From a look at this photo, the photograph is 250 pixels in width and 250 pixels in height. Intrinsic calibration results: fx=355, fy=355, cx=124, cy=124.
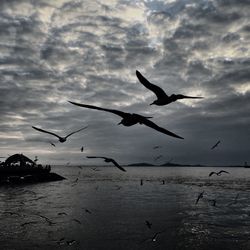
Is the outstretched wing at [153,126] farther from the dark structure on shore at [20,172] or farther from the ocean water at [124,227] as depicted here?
the dark structure on shore at [20,172]

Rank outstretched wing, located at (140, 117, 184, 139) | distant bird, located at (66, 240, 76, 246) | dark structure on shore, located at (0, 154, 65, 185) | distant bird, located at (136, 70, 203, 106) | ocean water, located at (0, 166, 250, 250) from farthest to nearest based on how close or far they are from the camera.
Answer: dark structure on shore, located at (0, 154, 65, 185)
ocean water, located at (0, 166, 250, 250)
distant bird, located at (66, 240, 76, 246)
distant bird, located at (136, 70, 203, 106)
outstretched wing, located at (140, 117, 184, 139)

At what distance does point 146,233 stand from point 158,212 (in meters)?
13.4

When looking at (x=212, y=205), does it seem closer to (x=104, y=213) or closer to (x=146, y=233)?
(x=104, y=213)

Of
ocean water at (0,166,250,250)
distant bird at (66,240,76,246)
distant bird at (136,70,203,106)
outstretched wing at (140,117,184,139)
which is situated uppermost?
distant bird at (136,70,203,106)

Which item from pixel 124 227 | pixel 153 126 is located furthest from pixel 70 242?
pixel 153 126

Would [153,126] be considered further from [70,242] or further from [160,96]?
[70,242]

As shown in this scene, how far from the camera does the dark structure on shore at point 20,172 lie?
75812 millimetres

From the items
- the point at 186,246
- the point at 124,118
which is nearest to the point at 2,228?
the point at 186,246

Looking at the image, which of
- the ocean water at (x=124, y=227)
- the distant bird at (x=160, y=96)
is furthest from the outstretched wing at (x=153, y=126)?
the ocean water at (x=124, y=227)

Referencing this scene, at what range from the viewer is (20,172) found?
3327 inches

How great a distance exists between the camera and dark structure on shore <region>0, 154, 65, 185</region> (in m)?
75.8

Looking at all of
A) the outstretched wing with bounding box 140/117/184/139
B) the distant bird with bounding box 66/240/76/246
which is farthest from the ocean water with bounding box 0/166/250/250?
the outstretched wing with bounding box 140/117/184/139

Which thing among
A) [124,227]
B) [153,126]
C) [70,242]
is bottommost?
[70,242]

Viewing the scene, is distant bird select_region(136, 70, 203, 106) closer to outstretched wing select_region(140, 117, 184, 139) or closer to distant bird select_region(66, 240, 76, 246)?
outstretched wing select_region(140, 117, 184, 139)
